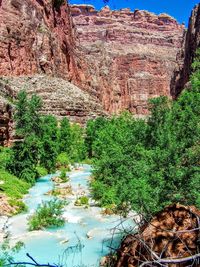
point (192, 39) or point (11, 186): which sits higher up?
point (192, 39)

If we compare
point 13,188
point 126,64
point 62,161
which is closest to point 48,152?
point 62,161

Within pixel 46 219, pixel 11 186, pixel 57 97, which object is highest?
pixel 57 97

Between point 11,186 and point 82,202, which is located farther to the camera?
point 11,186

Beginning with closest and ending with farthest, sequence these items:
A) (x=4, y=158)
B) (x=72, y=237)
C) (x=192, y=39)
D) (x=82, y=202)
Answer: (x=72, y=237), (x=82, y=202), (x=4, y=158), (x=192, y=39)

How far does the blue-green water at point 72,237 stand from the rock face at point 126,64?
65.6m

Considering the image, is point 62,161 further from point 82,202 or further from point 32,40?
point 32,40

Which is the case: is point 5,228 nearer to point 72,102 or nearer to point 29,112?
point 29,112

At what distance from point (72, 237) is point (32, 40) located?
63193 millimetres

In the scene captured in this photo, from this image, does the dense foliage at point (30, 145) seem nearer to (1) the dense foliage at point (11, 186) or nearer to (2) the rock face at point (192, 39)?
(1) the dense foliage at point (11, 186)

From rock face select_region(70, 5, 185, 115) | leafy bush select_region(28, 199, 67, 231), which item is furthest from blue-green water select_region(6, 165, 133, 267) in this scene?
→ rock face select_region(70, 5, 185, 115)

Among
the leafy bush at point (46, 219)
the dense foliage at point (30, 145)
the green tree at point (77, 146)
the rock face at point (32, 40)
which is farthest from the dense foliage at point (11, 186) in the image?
the rock face at point (32, 40)

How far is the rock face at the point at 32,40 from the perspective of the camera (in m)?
68.7

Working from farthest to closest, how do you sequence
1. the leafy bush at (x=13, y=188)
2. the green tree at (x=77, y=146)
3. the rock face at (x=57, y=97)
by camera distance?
→ the rock face at (x=57, y=97) < the green tree at (x=77, y=146) < the leafy bush at (x=13, y=188)

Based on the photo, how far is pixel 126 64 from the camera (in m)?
142
